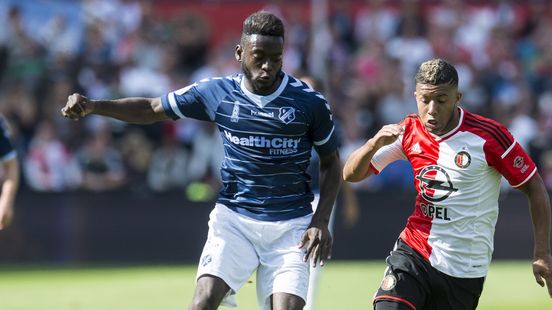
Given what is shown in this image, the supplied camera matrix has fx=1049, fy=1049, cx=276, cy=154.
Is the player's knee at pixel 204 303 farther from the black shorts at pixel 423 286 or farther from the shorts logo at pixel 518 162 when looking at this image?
the shorts logo at pixel 518 162

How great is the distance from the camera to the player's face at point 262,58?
700cm

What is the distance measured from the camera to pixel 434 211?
731 centimetres

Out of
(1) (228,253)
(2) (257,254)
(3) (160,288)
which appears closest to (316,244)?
(2) (257,254)

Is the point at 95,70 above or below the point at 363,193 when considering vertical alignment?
above

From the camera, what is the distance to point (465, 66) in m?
19.3

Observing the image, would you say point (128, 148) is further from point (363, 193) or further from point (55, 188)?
point (363, 193)

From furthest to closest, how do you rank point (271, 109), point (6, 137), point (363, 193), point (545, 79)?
point (545, 79) < point (363, 193) < point (6, 137) < point (271, 109)

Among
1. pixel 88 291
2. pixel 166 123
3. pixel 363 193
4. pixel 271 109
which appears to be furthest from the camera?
pixel 166 123

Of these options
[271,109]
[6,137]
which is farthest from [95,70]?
[271,109]

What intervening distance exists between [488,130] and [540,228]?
0.75 m

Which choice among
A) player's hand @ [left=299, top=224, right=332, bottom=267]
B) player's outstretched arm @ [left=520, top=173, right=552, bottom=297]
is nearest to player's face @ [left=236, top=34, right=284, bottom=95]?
player's hand @ [left=299, top=224, right=332, bottom=267]

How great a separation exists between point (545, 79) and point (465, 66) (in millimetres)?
1475

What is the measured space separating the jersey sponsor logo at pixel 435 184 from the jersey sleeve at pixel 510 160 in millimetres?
319

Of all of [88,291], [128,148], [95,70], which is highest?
[95,70]
